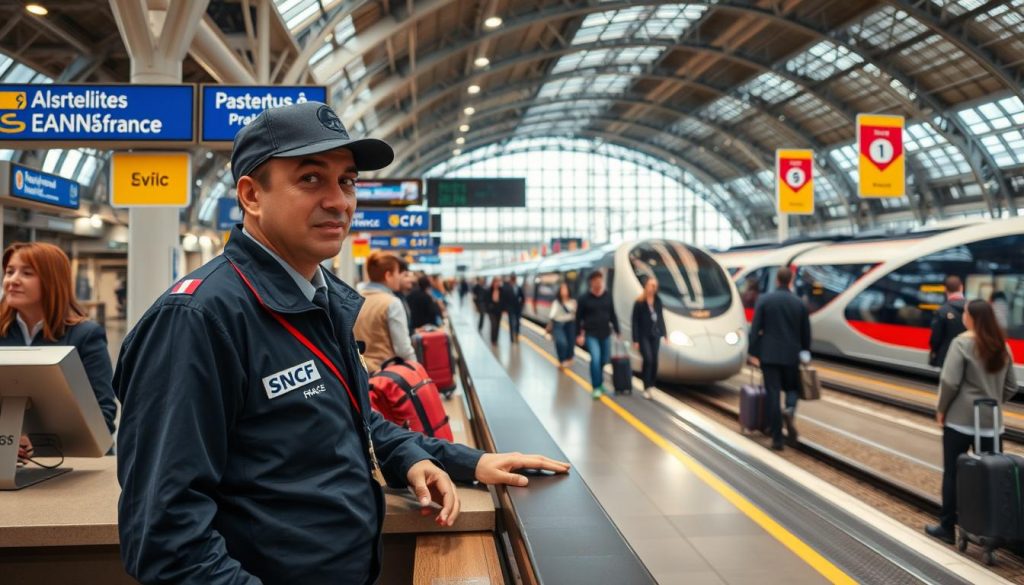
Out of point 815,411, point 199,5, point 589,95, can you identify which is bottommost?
point 815,411

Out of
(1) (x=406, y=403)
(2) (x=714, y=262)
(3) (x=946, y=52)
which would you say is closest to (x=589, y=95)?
(3) (x=946, y=52)

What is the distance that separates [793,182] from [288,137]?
1797cm

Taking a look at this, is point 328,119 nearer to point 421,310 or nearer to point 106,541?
point 106,541

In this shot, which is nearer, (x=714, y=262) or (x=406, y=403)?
(x=406, y=403)

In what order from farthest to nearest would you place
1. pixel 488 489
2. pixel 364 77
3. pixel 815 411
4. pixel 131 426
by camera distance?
1. pixel 364 77
2. pixel 815 411
3. pixel 488 489
4. pixel 131 426

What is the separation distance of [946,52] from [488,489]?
30.0m

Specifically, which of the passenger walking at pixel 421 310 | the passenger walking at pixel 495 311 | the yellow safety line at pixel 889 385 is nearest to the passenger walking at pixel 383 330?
the passenger walking at pixel 421 310

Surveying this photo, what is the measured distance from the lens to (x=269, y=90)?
6.26 metres

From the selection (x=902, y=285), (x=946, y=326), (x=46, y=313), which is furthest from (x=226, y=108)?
(x=902, y=285)

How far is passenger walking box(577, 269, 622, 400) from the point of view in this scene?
365 inches

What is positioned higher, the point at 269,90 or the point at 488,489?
the point at 269,90

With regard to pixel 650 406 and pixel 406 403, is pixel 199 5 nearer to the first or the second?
pixel 406 403

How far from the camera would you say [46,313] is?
293 cm

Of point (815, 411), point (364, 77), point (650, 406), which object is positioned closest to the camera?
point (650, 406)
